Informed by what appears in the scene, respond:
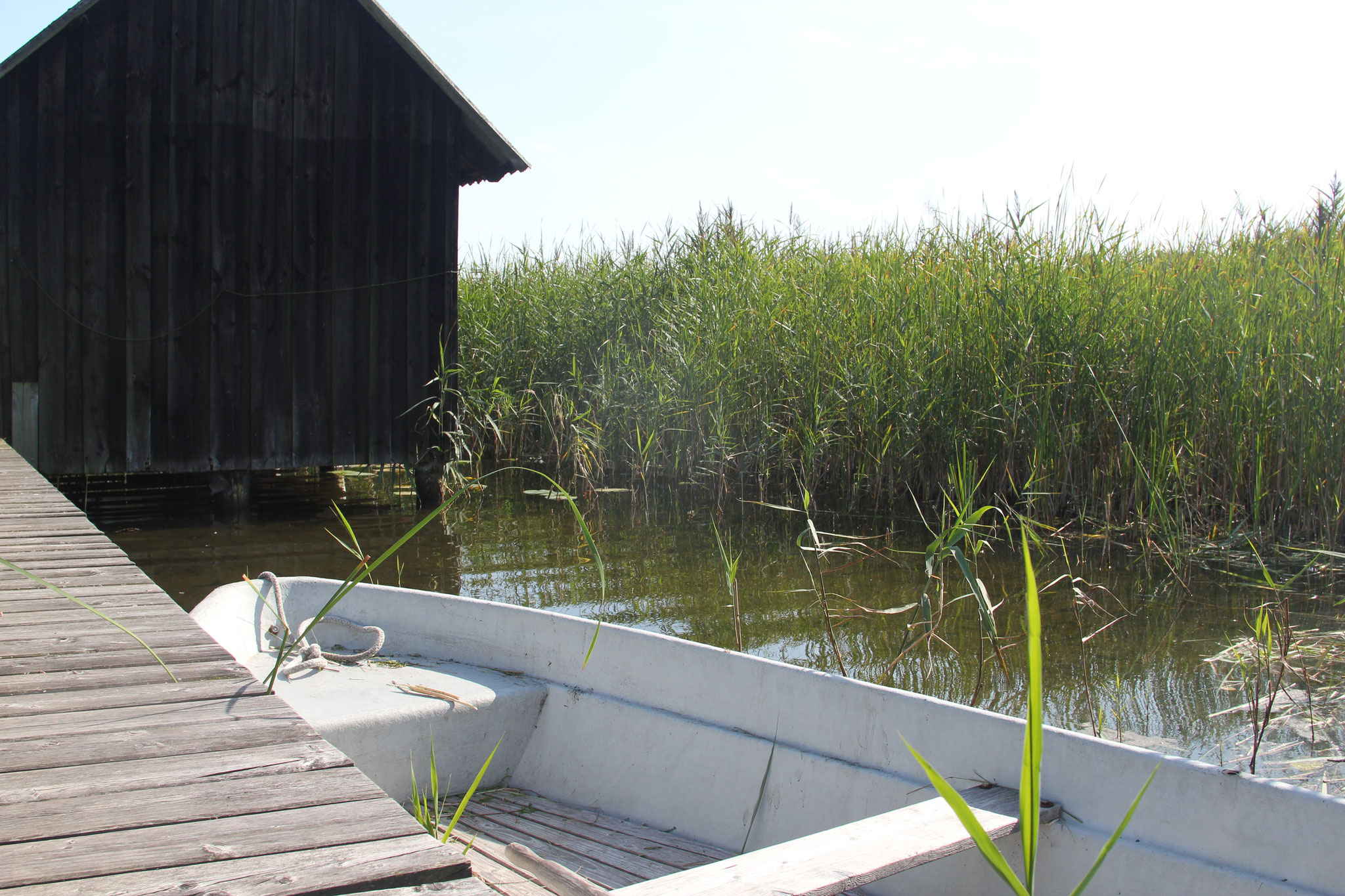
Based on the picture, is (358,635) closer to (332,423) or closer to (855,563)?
(855,563)

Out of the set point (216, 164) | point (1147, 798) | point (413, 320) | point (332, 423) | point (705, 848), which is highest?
point (216, 164)

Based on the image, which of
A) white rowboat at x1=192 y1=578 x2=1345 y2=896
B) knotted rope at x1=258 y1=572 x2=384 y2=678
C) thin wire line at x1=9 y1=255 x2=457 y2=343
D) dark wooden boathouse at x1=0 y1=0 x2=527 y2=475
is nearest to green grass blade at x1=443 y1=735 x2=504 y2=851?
white rowboat at x1=192 y1=578 x2=1345 y2=896

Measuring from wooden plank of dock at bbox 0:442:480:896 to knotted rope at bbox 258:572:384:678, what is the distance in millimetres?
810

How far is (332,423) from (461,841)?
4.97m

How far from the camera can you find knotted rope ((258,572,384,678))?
2.87 metres

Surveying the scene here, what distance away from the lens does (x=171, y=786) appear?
1316 millimetres

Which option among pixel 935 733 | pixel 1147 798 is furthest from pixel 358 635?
pixel 1147 798

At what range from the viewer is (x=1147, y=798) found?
1.80 m

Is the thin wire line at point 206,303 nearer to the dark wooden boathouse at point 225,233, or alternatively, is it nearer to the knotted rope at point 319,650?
the dark wooden boathouse at point 225,233

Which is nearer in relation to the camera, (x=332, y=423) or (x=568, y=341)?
(x=332, y=423)

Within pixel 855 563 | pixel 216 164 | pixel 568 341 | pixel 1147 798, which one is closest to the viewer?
pixel 1147 798

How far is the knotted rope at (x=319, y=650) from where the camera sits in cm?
287

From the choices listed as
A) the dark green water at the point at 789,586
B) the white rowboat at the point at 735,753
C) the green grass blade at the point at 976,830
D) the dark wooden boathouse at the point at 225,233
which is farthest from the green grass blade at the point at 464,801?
the dark wooden boathouse at the point at 225,233

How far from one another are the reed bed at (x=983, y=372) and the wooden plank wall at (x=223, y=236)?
1173 mm
